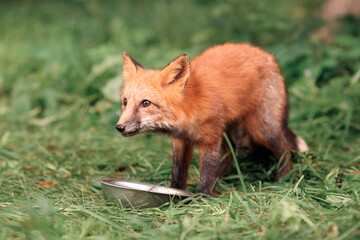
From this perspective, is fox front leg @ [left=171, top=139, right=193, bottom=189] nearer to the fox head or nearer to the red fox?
the red fox

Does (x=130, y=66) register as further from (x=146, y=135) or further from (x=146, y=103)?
(x=146, y=135)

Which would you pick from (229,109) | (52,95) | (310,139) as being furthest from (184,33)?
(229,109)

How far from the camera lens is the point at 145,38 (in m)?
7.78

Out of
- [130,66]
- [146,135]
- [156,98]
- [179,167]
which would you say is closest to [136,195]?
[179,167]

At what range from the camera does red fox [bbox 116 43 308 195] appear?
10.3 feet

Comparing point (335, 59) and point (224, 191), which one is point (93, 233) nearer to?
point (224, 191)

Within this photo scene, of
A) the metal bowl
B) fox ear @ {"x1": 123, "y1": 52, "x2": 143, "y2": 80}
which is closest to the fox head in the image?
fox ear @ {"x1": 123, "y1": 52, "x2": 143, "y2": 80}

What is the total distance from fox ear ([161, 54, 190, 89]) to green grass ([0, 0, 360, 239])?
42.1 inches

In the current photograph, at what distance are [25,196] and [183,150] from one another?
1.50m

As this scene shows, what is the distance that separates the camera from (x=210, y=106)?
336cm

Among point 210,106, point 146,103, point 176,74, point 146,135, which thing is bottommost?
point 146,135

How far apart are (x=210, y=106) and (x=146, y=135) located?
79.5 inches

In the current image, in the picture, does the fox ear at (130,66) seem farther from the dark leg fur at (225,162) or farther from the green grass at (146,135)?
the dark leg fur at (225,162)

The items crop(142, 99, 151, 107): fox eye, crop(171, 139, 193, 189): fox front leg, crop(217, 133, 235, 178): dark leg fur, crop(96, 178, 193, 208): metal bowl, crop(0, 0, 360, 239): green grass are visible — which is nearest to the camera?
crop(0, 0, 360, 239): green grass
